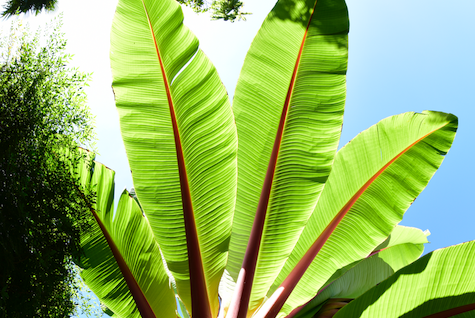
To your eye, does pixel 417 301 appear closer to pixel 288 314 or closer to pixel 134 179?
pixel 288 314

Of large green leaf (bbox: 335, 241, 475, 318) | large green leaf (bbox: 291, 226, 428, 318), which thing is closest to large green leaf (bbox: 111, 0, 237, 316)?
large green leaf (bbox: 335, 241, 475, 318)

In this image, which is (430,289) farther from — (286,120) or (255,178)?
(286,120)

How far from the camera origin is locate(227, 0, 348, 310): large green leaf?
2285mm

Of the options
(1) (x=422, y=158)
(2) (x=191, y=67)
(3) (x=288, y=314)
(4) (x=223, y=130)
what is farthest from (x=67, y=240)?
(1) (x=422, y=158)

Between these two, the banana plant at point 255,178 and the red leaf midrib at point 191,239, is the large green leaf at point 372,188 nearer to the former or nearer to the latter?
the banana plant at point 255,178

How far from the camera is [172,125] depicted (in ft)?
7.05

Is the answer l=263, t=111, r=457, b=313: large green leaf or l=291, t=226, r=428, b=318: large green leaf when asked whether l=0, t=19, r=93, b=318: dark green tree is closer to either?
l=263, t=111, r=457, b=313: large green leaf

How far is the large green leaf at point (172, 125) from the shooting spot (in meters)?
2.13

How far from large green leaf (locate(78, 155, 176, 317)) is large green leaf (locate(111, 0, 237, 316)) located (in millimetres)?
258

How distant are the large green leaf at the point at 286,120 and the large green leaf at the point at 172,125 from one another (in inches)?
9.8

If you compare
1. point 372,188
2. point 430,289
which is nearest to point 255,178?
point 372,188

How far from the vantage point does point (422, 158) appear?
2.53 metres

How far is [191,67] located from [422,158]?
203 centimetres

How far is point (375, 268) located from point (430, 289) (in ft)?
4.09
